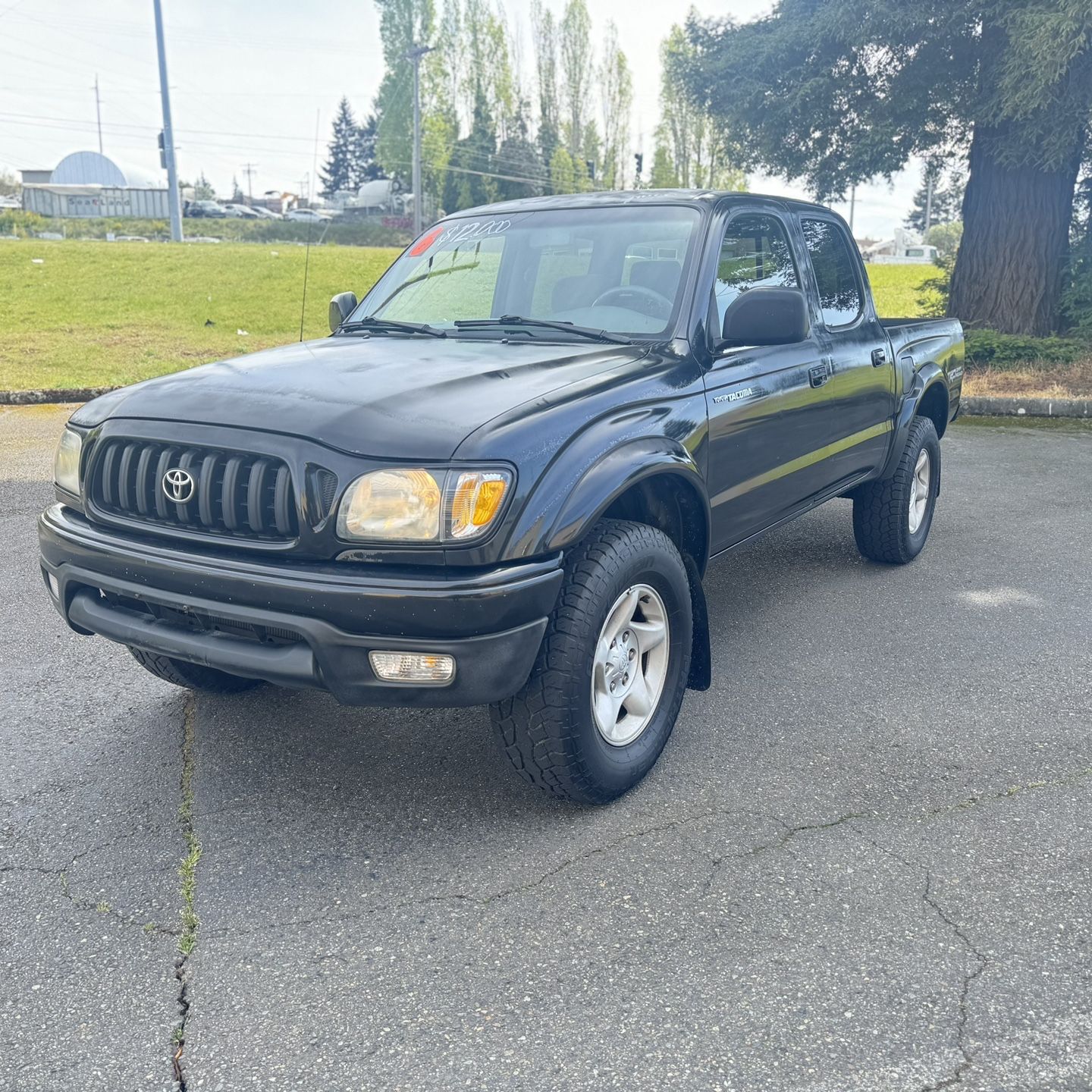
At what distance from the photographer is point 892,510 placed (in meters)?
5.39

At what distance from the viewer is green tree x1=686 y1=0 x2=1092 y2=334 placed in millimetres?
10727

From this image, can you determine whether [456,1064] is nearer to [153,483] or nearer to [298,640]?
[298,640]

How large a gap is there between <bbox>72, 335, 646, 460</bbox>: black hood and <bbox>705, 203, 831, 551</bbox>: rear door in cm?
43

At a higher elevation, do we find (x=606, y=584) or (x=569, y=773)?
(x=606, y=584)

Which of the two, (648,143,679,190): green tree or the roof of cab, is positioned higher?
(648,143,679,190): green tree

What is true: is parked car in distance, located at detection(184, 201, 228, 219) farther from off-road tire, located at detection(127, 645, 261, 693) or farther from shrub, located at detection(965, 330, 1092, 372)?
off-road tire, located at detection(127, 645, 261, 693)

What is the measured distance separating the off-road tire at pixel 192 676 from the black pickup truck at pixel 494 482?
0.02 metres

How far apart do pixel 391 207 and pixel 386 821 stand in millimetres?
66296

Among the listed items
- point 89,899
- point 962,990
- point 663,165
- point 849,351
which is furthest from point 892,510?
point 663,165

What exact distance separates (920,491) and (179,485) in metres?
4.28

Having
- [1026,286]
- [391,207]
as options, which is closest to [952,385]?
[1026,286]

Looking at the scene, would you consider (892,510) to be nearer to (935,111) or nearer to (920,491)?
(920,491)

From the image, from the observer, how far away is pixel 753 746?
11.6 feet

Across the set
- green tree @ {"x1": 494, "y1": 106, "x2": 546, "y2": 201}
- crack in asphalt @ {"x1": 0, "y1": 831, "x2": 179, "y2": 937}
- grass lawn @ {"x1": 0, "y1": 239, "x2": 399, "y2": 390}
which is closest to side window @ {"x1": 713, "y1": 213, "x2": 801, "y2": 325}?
crack in asphalt @ {"x1": 0, "y1": 831, "x2": 179, "y2": 937}
